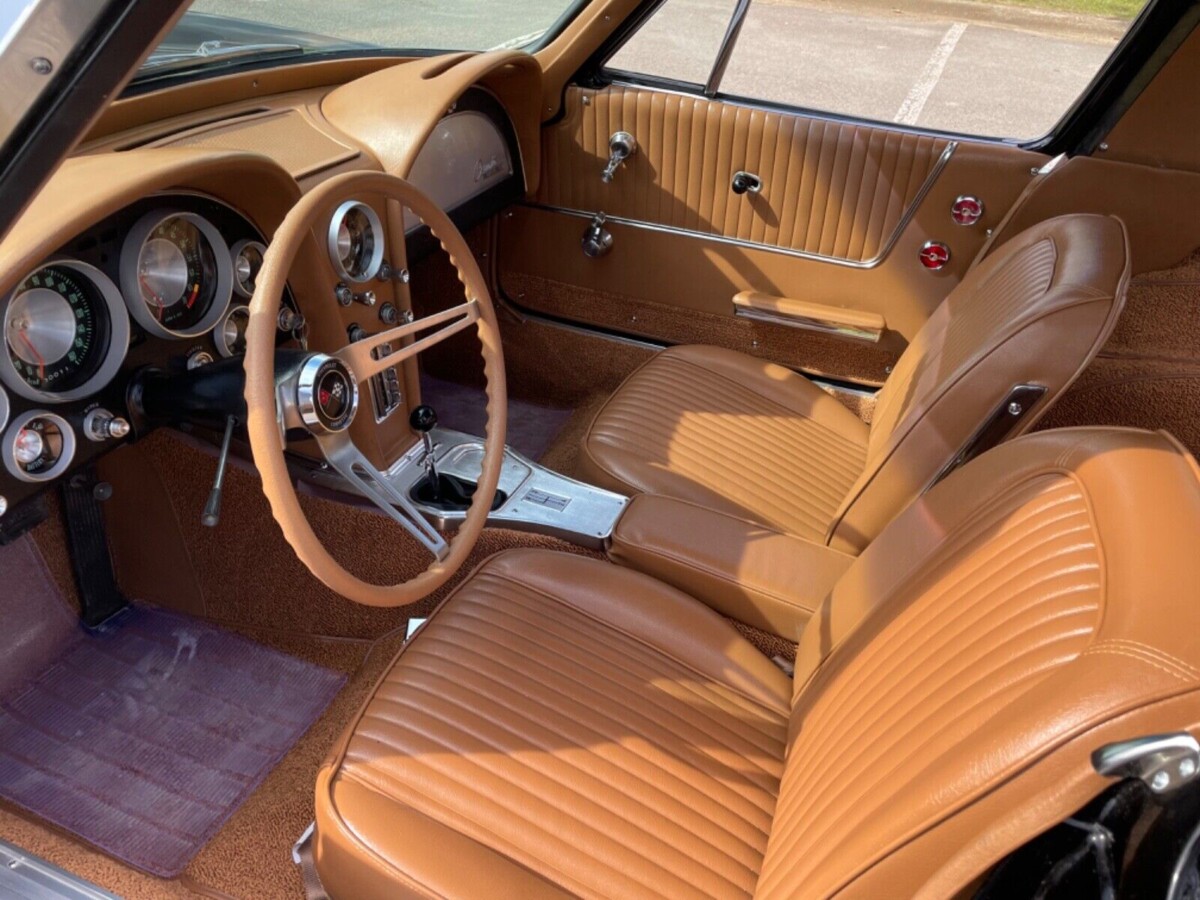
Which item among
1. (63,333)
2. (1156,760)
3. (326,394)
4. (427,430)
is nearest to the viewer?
(1156,760)

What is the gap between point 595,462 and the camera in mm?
1825

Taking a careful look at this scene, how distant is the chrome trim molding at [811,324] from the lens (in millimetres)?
2270

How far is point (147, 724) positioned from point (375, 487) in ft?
2.50

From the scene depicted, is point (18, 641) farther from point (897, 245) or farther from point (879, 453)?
point (897, 245)

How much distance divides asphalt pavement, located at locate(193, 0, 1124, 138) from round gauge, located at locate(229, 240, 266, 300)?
2.35ft

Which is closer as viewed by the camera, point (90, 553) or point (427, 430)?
point (427, 430)

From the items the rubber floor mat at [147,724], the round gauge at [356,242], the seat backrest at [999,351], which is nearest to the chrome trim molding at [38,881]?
the rubber floor mat at [147,724]

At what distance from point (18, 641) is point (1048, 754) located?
175cm

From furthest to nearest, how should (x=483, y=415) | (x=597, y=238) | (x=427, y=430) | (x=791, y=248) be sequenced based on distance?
(x=483, y=415) → (x=597, y=238) → (x=791, y=248) → (x=427, y=430)

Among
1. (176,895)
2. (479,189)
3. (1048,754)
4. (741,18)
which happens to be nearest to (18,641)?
(176,895)

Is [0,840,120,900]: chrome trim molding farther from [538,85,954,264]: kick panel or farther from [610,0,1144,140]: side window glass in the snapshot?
[610,0,1144,140]: side window glass

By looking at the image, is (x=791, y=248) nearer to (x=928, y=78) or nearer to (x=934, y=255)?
(x=934, y=255)

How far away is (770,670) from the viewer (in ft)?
4.42

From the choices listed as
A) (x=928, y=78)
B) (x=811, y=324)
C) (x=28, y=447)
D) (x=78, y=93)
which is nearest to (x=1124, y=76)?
(x=928, y=78)
